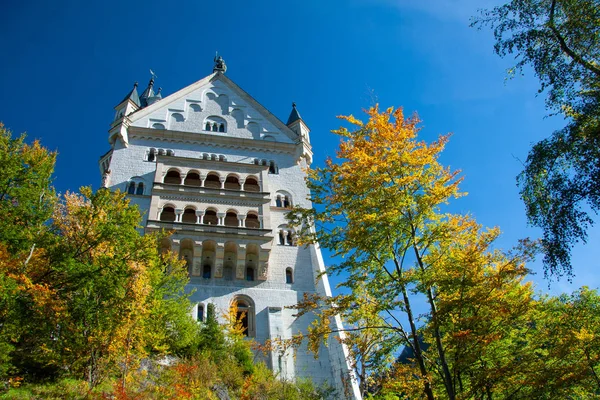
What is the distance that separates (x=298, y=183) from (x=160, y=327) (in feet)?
60.3

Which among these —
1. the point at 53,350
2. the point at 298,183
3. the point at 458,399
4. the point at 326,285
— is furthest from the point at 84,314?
the point at 298,183

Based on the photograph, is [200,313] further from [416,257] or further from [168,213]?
[416,257]

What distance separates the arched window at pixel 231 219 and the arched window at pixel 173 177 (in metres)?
4.63

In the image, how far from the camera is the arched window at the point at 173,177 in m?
32.4

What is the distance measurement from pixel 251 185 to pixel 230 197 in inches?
129

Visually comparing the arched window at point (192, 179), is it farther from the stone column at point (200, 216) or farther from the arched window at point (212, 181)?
the stone column at point (200, 216)

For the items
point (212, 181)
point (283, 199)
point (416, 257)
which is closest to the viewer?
point (416, 257)

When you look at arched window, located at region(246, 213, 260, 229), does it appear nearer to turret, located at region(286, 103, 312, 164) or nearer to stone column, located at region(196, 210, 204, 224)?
stone column, located at region(196, 210, 204, 224)

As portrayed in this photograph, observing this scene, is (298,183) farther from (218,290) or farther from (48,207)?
(48,207)

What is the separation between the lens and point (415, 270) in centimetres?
1273

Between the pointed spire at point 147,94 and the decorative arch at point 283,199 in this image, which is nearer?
the decorative arch at point 283,199

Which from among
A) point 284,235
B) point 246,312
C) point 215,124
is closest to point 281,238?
point 284,235

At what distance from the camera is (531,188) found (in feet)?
34.1

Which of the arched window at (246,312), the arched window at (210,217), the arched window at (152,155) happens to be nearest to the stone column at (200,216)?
the arched window at (210,217)
